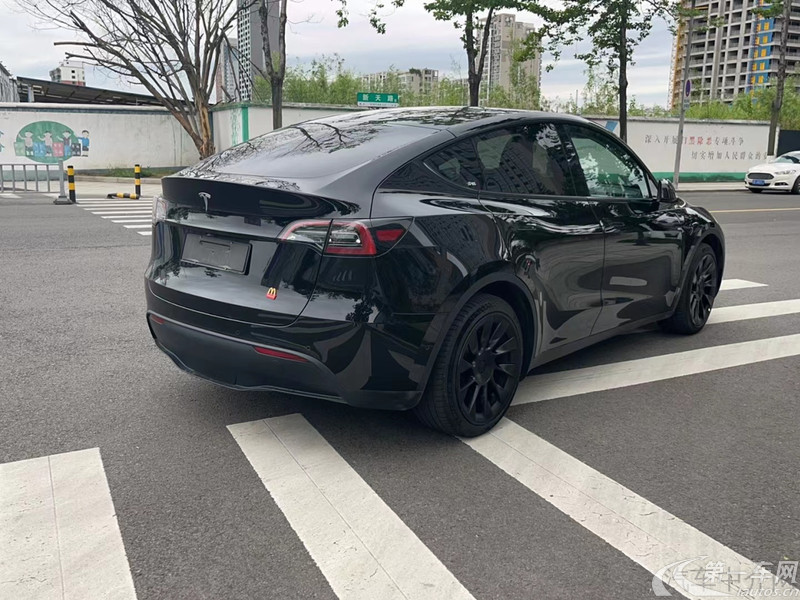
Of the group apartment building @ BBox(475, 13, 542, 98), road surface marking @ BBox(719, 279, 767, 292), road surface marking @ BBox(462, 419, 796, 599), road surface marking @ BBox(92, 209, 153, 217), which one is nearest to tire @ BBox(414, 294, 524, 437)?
road surface marking @ BBox(462, 419, 796, 599)

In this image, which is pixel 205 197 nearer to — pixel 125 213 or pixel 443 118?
pixel 443 118

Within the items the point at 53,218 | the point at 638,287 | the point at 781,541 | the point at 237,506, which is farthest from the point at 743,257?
the point at 53,218

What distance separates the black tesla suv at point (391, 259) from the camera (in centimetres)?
318

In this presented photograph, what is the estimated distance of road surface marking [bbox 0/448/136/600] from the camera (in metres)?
2.42

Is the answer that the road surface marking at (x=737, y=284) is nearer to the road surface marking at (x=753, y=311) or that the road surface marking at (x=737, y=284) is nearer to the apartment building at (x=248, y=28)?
the road surface marking at (x=753, y=311)

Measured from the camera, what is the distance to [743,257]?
10.2m

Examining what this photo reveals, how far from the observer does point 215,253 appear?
346cm

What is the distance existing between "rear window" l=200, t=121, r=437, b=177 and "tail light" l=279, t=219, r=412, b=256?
0.33 m

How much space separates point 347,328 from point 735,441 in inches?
83.1

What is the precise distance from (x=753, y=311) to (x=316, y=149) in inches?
189

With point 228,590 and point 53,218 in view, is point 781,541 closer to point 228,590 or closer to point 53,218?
point 228,590

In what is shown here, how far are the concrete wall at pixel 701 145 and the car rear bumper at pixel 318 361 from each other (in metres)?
28.2

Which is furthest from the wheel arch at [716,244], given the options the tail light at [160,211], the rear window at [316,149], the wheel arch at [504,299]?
the tail light at [160,211]

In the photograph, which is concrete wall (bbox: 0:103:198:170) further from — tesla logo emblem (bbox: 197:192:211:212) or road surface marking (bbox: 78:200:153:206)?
tesla logo emblem (bbox: 197:192:211:212)
